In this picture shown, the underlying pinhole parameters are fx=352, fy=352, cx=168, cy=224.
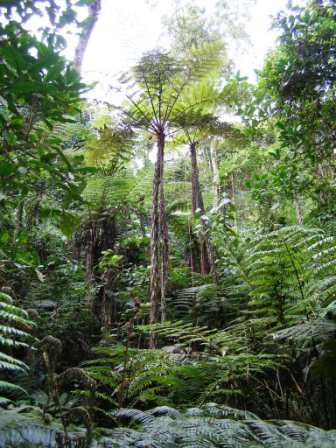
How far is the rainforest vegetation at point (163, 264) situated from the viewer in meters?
1.12

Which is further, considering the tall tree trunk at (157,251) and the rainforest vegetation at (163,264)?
the tall tree trunk at (157,251)

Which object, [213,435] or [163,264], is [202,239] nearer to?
[163,264]

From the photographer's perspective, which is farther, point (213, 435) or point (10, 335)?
point (10, 335)

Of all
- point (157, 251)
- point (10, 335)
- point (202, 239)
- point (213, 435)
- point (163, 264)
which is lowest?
point (213, 435)

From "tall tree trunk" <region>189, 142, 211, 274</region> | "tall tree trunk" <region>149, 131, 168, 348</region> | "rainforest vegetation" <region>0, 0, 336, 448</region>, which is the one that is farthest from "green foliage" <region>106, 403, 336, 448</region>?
"tall tree trunk" <region>189, 142, 211, 274</region>

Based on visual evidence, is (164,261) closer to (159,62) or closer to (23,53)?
(159,62)

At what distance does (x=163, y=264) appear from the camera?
3.38m

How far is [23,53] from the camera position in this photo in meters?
1.09

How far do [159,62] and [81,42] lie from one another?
1.21 metres

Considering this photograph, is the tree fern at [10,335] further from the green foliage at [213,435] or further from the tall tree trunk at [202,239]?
the tall tree trunk at [202,239]

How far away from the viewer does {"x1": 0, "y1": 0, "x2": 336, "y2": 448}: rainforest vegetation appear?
112cm

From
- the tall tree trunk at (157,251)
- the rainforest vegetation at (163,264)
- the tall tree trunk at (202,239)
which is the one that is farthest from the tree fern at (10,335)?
the tall tree trunk at (202,239)

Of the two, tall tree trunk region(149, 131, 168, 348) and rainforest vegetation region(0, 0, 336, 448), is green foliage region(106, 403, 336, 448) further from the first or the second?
tall tree trunk region(149, 131, 168, 348)

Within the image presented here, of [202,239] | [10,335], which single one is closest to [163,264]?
[202,239]
